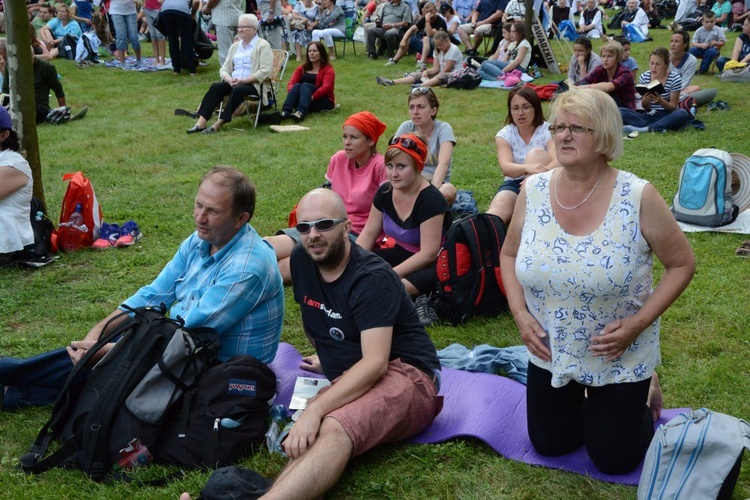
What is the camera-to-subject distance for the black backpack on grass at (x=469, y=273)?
16.5 ft

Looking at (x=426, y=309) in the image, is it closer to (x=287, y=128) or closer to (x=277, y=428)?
(x=277, y=428)

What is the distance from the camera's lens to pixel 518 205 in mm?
3340

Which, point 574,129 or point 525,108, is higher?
point 574,129

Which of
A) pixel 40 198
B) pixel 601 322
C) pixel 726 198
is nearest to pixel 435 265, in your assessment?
pixel 601 322

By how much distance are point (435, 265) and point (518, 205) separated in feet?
6.53

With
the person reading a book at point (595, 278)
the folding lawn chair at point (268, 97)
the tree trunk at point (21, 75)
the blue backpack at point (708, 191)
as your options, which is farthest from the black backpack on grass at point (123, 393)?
the folding lawn chair at point (268, 97)

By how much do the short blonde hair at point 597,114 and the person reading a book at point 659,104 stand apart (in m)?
7.23

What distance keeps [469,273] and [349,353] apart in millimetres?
1673

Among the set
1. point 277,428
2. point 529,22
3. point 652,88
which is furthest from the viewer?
point 529,22

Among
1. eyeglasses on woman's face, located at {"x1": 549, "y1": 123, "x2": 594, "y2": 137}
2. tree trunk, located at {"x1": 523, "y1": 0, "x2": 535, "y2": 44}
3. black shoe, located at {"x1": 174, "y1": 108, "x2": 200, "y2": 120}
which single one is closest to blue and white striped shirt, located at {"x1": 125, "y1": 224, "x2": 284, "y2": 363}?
eyeglasses on woman's face, located at {"x1": 549, "y1": 123, "x2": 594, "y2": 137}

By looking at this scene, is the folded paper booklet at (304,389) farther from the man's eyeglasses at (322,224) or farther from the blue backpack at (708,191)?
the blue backpack at (708,191)

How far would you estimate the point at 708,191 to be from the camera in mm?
6434

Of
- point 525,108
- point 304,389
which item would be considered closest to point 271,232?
point 525,108

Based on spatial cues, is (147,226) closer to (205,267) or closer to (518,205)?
(205,267)
